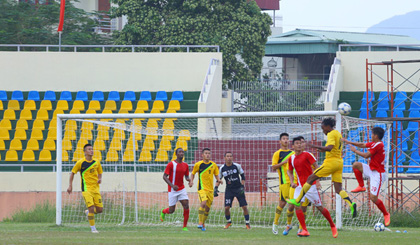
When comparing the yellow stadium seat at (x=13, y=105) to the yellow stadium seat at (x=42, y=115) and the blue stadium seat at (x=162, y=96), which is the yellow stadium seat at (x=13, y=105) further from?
the blue stadium seat at (x=162, y=96)

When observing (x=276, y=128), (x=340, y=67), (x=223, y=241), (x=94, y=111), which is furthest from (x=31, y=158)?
(x=223, y=241)

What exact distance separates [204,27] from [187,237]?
2259cm

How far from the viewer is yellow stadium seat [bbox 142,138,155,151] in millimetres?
22172

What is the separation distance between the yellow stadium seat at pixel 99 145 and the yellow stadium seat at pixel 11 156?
2859mm

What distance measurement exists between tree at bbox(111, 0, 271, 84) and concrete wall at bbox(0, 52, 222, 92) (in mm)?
7865

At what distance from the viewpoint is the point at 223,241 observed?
38.4ft

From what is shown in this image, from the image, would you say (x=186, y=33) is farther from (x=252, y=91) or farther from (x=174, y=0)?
(x=252, y=91)

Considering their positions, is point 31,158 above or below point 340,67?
below

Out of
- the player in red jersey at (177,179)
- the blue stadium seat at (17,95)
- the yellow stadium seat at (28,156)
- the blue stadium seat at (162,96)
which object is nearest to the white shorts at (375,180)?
the player in red jersey at (177,179)

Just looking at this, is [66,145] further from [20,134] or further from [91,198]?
[91,198]

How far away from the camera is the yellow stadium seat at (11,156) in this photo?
2355 centimetres

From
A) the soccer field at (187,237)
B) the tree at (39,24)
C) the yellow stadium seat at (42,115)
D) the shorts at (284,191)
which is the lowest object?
the soccer field at (187,237)

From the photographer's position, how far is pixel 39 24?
1308 inches

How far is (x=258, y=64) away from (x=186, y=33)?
4.27 metres
